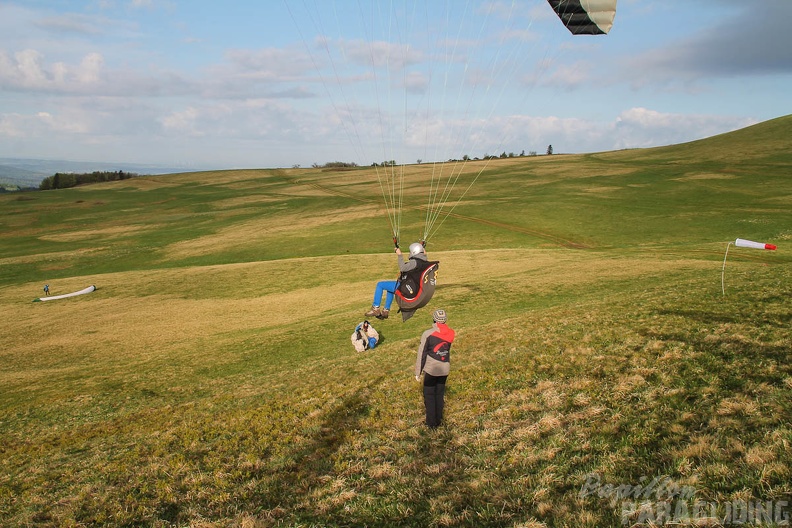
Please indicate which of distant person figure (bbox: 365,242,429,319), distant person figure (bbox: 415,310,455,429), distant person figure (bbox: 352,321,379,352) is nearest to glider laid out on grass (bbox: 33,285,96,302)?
distant person figure (bbox: 352,321,379,352)

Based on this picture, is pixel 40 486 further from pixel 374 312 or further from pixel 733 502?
pixel 733 502

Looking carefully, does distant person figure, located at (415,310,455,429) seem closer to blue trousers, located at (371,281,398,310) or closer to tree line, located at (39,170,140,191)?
blue trousers, located at (371,281,398,310)

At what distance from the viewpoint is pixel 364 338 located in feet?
57.0

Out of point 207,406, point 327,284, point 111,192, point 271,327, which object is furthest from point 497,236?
point 111,192

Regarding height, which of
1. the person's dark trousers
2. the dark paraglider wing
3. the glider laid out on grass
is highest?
the dark paraglider wing

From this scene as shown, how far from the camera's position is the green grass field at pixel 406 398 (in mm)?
6078

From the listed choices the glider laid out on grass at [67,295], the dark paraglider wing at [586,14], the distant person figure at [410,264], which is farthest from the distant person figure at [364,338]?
the glider laid out on grass at [67,295]

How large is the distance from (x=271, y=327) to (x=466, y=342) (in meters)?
12.0

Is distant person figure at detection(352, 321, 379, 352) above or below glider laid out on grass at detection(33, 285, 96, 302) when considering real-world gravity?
above

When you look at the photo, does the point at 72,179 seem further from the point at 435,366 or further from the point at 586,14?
the point at 435,366

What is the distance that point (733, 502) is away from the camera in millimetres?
4984

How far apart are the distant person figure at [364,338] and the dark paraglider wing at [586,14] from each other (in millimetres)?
13937

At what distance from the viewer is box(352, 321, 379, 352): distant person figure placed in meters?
17.2

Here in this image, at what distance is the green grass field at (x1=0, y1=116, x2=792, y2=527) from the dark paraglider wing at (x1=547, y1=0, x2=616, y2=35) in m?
10.3
